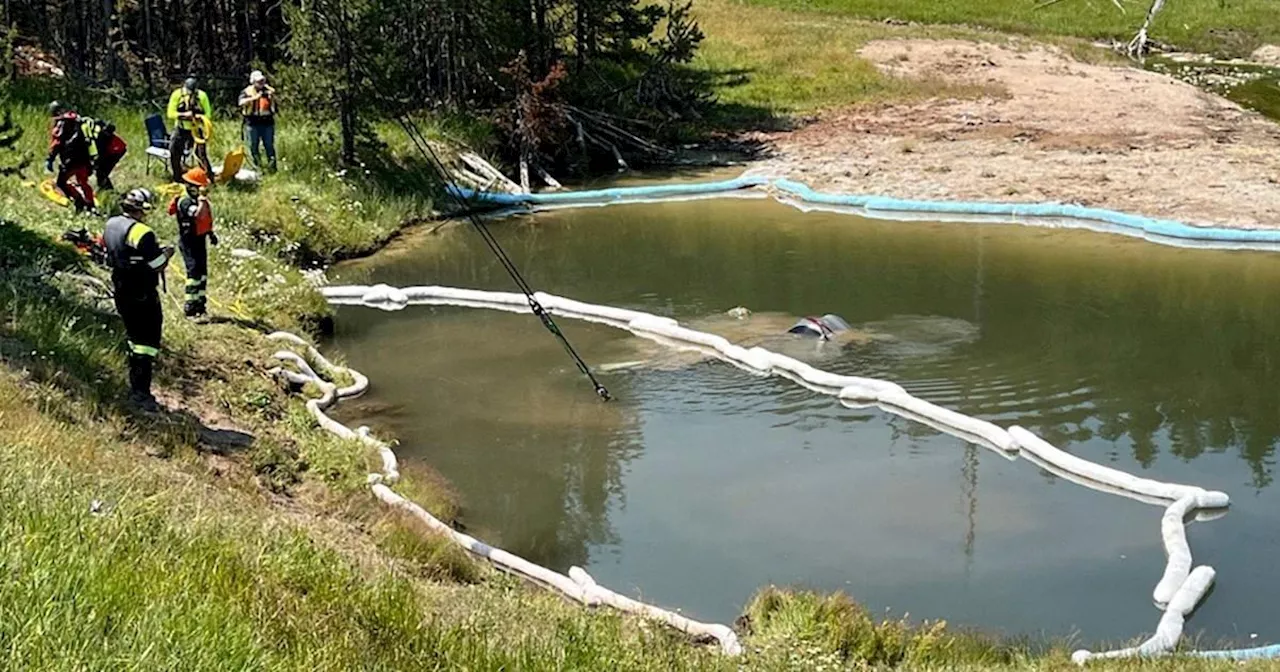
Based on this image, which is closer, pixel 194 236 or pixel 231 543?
pixel 231 543

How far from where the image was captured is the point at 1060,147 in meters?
28.1

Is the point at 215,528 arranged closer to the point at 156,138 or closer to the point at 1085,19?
the point at 156,138

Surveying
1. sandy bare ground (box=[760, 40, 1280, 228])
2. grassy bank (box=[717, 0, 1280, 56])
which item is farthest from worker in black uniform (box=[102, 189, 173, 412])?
grassy bank (box=[717, 0, 1280, 56])

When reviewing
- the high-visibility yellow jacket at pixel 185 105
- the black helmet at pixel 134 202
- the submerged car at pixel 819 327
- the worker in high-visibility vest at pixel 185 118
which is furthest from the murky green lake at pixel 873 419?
the black helmet at pixel 134 202

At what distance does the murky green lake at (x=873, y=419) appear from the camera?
1016 cm

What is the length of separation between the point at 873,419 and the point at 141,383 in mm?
7160

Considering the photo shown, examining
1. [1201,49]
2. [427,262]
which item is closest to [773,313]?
[427,262]

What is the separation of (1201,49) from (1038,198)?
2869 centimetres

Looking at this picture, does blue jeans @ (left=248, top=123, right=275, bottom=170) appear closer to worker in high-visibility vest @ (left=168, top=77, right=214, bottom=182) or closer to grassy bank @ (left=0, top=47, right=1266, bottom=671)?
worker in high-visibility vest @ (left=168, top=77, right=214, bottom=182)

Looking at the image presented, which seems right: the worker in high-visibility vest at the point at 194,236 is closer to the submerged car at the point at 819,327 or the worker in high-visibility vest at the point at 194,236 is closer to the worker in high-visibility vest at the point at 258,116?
the worker in high-visibility vest at the point at 258,116

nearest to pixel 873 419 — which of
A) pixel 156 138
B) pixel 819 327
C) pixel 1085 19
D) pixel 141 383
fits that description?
pixel 819 327

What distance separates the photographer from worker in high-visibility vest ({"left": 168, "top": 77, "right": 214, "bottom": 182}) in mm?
17938

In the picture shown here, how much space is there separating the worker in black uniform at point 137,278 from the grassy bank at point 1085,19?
42705mm

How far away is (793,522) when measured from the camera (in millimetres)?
11117
